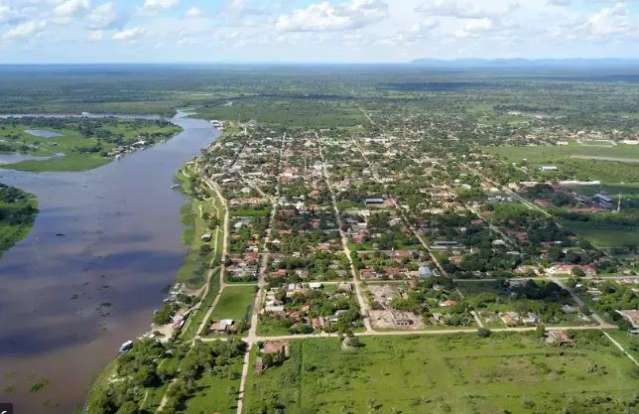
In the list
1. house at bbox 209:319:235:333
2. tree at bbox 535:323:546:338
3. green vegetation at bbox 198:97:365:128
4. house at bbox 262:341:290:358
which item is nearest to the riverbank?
house at bbox 209:319:235:333

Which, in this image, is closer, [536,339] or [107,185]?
[536,339]

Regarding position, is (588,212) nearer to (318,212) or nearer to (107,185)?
(318,212)

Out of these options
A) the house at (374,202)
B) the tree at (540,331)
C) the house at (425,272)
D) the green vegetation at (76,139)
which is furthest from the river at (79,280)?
the tree at (540,331)

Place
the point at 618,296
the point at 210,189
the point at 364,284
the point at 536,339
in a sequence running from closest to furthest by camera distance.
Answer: the point at 536,339 < the point at 618,296 < the point at 364,284 < the point at 210,189

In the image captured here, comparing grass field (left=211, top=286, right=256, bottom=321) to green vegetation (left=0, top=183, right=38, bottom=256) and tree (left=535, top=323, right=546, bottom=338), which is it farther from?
green vegetation (left=0, top=183, right=38, bottom=256)

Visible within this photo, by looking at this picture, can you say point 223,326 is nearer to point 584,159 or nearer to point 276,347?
point 276,347

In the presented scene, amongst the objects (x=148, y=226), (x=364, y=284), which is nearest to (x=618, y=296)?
(x=364, y=284)
